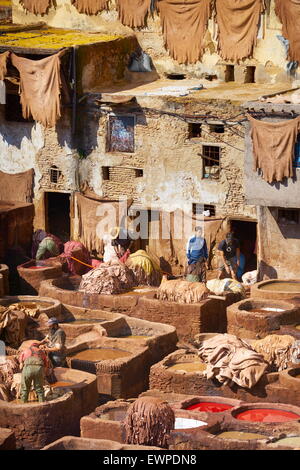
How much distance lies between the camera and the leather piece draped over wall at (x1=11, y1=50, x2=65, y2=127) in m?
46.3

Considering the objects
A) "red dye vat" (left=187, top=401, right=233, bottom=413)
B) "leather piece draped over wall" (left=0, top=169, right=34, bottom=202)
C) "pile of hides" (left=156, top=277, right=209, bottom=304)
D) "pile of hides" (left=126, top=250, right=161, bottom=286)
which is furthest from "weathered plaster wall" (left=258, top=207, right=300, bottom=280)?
"red dye vat" (left=187, top=401, right=233, bottom=413)

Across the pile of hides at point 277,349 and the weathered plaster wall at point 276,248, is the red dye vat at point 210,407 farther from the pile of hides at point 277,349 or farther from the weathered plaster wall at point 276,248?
the weathered plaster wall at point 276,248

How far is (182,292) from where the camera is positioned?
134 ft

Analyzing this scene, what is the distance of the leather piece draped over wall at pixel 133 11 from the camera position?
47.7 m

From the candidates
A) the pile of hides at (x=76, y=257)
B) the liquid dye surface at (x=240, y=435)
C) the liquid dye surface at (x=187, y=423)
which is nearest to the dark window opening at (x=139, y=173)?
the pile of hides at (x=76, y=257)

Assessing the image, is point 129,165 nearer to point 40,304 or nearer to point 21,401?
point 40,304

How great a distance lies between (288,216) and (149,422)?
11997 millimetres

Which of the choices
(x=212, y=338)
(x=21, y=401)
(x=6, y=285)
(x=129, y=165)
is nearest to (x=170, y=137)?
(x=129, y=165)

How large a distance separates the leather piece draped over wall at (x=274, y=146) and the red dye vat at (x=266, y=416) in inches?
366

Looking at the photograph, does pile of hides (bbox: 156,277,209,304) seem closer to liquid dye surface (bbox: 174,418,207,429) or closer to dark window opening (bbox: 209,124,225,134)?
dark window opening (bbox: 209,124,225,134)

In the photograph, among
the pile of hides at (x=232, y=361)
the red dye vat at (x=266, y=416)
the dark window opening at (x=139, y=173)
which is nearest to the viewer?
the red dye vat at (x=266, y=416)

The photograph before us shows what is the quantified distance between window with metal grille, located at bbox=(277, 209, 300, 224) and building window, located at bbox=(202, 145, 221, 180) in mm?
2445

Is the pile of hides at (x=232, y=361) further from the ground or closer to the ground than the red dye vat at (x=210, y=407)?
further from the ground

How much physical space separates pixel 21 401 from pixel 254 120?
11046mm
